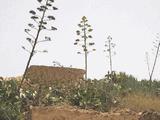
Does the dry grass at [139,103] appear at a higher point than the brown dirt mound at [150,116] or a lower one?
higher

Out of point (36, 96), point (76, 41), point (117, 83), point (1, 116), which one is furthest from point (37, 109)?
point (76, 41)

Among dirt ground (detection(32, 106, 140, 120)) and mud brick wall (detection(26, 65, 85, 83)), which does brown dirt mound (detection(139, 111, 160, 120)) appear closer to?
dirt ground (detection(32, 106, 140, 120))

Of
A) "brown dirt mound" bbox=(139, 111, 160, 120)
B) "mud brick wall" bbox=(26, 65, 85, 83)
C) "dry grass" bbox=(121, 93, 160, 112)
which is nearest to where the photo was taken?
"brown dirt mound" bbox=(139, 111, 160, 120)

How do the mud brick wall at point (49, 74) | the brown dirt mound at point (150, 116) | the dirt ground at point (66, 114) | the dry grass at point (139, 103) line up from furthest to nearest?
the mud brick wall at point (49, 74), the dry grass at point (139, 103), the brown dirt mound at point (150, 116), the dirt ground at point (66, 114)

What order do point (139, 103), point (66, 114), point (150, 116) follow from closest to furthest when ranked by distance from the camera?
point (66, 114) → point (150, 116) → point (139, 103)

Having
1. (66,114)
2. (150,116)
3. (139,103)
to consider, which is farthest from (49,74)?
(150,116)

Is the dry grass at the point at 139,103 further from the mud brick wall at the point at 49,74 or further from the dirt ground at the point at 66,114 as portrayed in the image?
the dirt ground at the point at 66,114

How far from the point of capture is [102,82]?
77.1 ft

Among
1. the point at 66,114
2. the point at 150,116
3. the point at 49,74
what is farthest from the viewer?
the point at 49,74

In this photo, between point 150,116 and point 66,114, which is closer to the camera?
point 66,114

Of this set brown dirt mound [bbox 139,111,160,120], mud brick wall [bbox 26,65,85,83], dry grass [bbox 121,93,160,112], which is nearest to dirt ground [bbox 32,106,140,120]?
brown dirt mound [bbox 139,111,160,120]

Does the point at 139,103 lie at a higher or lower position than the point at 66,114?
higher

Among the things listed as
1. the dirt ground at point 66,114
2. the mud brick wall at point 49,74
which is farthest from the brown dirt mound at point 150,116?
the mud brick wall at point 49,74

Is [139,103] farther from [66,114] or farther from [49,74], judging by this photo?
[66,114]
